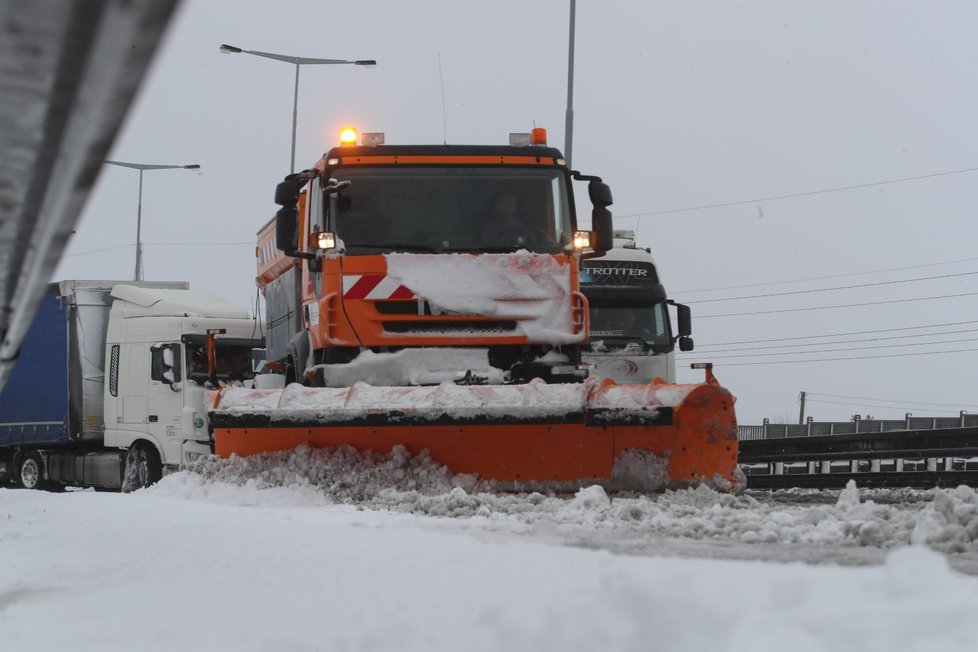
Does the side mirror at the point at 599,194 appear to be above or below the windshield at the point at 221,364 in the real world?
above

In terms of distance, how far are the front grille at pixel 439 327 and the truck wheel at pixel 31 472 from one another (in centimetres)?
1336

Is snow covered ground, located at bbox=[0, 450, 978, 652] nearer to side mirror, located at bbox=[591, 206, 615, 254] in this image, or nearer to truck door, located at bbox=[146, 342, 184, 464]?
side mirror, located at bbox=[591, 206, 615, 254]

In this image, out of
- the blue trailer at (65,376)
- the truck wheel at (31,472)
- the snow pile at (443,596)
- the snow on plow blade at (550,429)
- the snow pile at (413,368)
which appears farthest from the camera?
the truck wheel at (31,472)

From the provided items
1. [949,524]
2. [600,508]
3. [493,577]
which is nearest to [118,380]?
[600,508]

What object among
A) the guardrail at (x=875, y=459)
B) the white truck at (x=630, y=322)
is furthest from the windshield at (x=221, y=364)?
the guardrail at (x=875, y=459)

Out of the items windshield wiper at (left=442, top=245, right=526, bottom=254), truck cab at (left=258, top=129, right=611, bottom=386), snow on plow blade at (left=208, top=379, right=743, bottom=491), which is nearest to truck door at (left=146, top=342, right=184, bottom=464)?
truck cab at (left=258, top=129, right=611, bottom=386)

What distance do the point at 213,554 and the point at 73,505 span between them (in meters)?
2.66

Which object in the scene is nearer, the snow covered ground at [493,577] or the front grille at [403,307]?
the snow covered ground at [493,577]

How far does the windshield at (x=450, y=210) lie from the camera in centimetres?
944

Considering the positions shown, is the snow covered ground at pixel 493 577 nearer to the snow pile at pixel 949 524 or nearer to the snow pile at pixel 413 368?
the snow pile at pixel 949 524

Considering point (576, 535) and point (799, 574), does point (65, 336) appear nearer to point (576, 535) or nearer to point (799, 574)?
point (576, 535)

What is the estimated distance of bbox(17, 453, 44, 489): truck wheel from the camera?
66.9ft

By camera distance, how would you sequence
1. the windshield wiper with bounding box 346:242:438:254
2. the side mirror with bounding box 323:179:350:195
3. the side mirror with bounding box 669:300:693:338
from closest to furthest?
1. the windshield wiper with bounding box 346:242:438:254
2. the side mirror with bounding box 323:179:350:195
3. the side mirror with bounding box 669:300:693:338

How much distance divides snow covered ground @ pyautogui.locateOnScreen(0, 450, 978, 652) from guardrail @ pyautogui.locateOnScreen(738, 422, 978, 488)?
23.6ft
